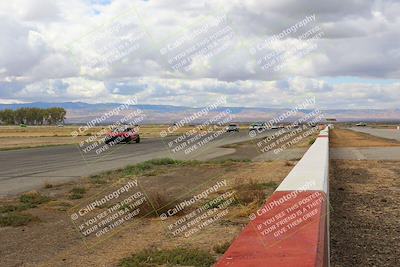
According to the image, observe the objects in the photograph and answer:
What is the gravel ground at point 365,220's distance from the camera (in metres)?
6.24

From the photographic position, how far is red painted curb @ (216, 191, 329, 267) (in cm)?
306

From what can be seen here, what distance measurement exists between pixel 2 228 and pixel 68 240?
66.9 inches

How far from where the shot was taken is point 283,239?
12.2 feet

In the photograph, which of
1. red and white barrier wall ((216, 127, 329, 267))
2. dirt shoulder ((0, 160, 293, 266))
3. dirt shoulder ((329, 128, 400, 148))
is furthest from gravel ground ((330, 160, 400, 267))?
dirt shoulder ((329, 128, 400, 148))

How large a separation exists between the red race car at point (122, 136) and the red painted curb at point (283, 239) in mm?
39049

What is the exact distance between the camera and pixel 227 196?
11242mm

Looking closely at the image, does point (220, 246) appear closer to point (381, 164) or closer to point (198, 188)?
point (198, 188)

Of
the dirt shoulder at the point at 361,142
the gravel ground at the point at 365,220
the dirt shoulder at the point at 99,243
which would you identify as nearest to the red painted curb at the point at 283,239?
the gravel ground at the point at 365,220

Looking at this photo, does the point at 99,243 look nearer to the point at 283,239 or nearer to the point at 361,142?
the point at 283,239

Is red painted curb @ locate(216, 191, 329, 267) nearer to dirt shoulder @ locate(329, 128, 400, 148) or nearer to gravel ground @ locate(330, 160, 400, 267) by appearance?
gravel ground @ locate(330, 160, 400, 267)

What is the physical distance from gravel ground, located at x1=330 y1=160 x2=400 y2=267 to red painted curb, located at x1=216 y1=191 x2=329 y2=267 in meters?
1.27

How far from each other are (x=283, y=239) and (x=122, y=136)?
136 ft

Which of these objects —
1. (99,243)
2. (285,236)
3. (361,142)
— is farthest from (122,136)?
(285,236)

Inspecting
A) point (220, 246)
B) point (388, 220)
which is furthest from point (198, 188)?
Result: point (220, 246)
